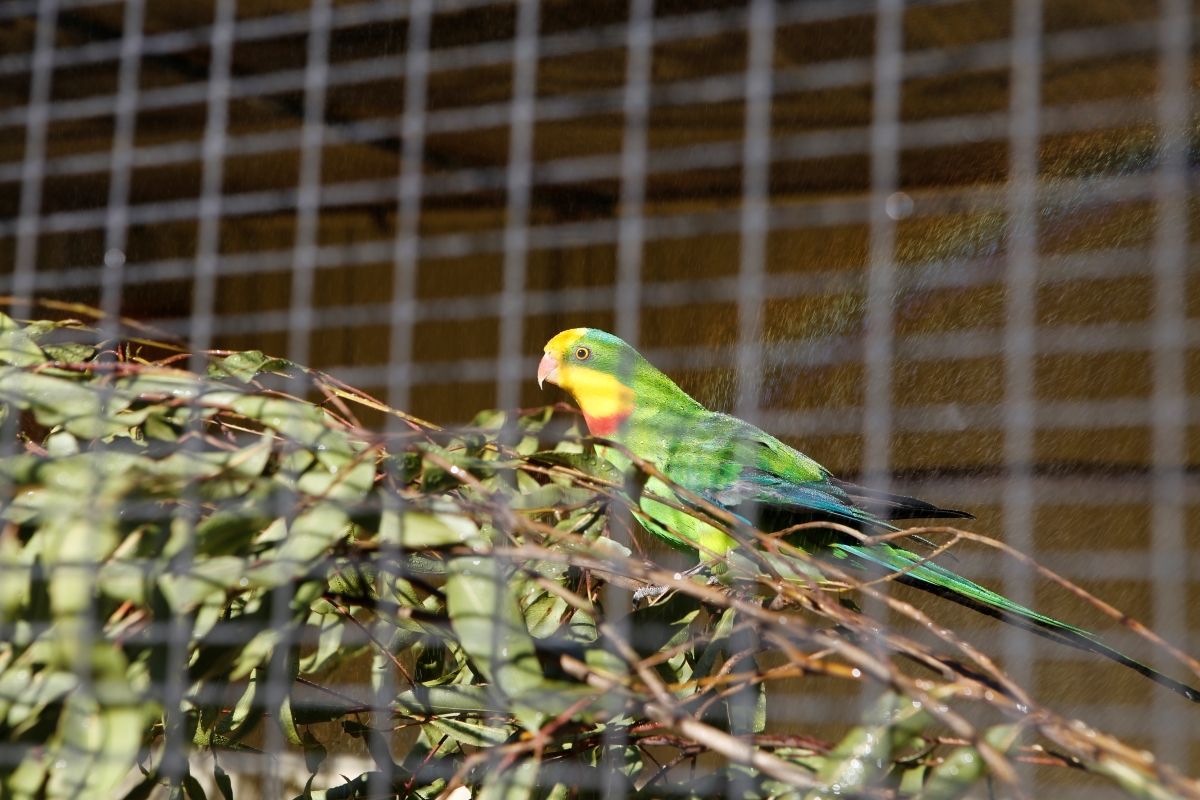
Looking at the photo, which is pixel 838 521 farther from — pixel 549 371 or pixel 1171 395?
pixel 1171 395

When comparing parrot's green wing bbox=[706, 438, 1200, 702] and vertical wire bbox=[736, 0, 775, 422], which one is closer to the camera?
parrot's green wing bbox=[706, 438, 1200, 702]

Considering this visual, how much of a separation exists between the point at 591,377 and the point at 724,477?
275 millimetres

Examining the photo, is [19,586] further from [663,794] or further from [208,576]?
[663,794]

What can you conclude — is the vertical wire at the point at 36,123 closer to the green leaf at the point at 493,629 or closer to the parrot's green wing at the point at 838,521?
Result: the green leaf at the point at 493,629

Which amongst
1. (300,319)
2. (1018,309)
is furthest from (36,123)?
(1018,309)

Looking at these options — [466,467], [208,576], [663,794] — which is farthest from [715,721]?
[208,576]

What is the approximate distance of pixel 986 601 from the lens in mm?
1162

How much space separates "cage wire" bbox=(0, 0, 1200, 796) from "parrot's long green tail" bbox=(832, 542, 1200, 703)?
298 millimetres

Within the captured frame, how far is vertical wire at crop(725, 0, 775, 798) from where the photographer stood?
2.91 ft

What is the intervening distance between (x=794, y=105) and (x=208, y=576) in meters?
1.39

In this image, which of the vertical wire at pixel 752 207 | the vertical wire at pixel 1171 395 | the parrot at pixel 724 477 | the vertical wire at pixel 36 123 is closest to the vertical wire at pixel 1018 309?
the vertical wire at pixel 1171 395

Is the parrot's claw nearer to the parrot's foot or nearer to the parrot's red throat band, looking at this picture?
the parrot's foot

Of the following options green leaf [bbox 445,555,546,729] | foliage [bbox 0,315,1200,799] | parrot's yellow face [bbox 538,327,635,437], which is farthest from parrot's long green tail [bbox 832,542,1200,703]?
parrot's yellow face [bbox 538,327,635,437]

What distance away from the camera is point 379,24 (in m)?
1.79
